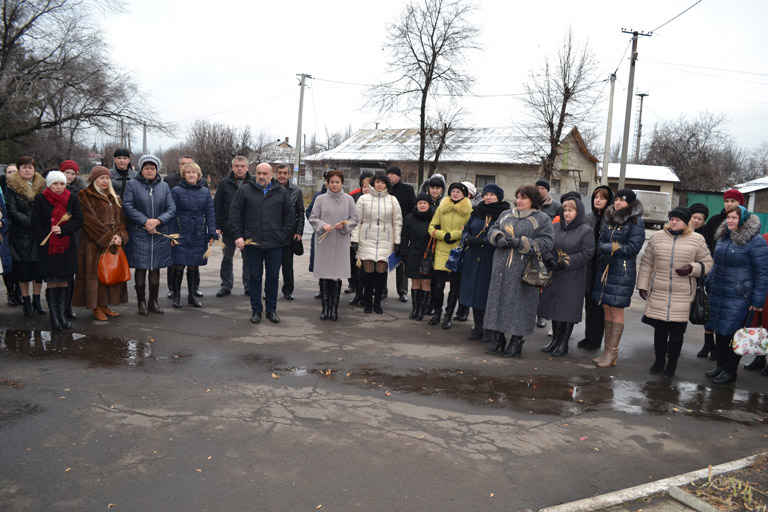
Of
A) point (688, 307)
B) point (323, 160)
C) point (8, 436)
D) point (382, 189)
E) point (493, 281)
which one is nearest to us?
point (8, 436)

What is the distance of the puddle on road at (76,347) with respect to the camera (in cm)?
578

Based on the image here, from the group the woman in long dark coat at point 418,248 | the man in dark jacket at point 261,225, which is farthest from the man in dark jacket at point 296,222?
the woman in long dark coat at point 418,248

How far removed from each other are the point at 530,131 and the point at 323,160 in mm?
18630

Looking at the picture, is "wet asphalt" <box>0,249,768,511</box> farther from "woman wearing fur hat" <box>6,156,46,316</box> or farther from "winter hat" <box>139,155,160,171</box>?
"winter hat" <box>139,155,160,171</box>

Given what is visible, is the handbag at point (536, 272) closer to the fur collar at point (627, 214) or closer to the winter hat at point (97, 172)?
the fur collar at point (627, 214)

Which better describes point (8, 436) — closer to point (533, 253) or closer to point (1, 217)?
point (1, 217)

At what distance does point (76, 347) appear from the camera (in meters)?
6.10

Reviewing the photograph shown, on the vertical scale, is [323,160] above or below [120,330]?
above

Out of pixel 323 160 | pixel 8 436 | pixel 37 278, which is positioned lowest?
pixel 8 436

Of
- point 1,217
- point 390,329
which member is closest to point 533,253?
point 390,329

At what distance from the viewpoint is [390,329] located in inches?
302

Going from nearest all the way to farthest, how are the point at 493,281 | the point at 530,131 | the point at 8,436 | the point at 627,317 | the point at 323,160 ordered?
the point at 8,436, the point at 493,281, the point at 627,317, the point at 530,131, the point at 323,160

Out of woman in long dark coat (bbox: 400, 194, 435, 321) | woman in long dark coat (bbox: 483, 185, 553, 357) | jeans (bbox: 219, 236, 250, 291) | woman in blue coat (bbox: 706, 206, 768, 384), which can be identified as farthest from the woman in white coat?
woman in blue coat (bbox: 706, 206, 768, 384)

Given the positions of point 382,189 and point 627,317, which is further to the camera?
point 627,317
